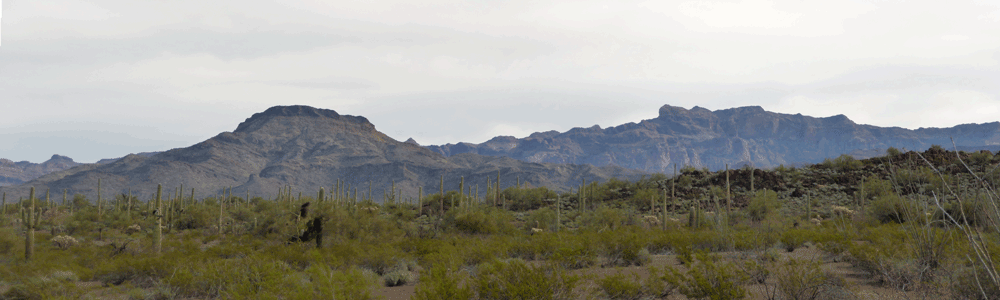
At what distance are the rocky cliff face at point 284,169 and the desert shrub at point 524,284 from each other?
124130 mm

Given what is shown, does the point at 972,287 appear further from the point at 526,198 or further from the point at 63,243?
the point at 526,198

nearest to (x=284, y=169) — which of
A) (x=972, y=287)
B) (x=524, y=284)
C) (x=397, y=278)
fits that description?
(x=397, y=278)

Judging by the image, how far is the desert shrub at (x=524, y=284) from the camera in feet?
28.0

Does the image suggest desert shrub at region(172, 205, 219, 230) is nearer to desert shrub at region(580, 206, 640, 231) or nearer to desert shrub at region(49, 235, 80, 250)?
desert shrub at region(49, 235, 80, 250)

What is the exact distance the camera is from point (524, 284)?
8617mm

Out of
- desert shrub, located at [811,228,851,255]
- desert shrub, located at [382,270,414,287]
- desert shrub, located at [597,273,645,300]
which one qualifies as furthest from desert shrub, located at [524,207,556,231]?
desert shrub, located at [597,273,645,300]

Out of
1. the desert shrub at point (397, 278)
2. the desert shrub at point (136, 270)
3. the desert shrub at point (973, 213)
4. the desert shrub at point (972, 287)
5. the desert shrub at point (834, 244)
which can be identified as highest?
the desert shrub at point (973, 213)

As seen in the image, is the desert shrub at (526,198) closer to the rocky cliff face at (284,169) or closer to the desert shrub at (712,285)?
the desert shrub at (712,285)

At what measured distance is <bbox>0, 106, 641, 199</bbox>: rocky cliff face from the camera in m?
135

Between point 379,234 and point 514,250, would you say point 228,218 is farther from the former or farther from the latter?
point 514,250

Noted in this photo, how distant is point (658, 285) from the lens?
32.7ft

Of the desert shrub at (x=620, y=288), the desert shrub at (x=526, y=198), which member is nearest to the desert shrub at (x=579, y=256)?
the desert shrub at (x=620, y=288)

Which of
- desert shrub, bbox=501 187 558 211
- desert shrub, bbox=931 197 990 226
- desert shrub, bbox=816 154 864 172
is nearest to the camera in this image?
desert shrub, bbox=931 197 990 226

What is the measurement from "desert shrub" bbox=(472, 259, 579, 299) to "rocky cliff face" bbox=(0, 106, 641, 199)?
124 meters
